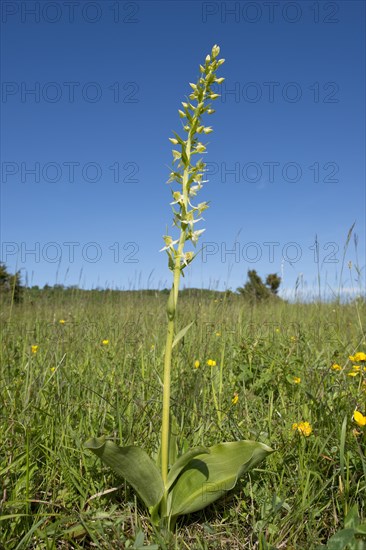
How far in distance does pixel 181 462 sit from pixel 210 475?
0.18m

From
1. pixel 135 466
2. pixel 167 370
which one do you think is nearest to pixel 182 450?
pixel 135 466

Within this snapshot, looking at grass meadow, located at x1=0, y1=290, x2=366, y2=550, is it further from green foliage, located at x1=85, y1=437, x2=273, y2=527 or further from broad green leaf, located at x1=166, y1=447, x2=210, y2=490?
broad green leaf, located at x1=166, y1=447, x2=210, y2=490

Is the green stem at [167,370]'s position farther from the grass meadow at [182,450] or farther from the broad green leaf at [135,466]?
the grass meadow at [182,450]

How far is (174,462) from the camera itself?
2.13 metres

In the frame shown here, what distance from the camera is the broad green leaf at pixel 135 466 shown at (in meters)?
1.83

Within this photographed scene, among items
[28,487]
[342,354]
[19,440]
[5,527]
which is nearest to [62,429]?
[19,440]

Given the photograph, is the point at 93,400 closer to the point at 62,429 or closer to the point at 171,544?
the point at 62,429

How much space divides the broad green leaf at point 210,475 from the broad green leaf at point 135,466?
11 cm

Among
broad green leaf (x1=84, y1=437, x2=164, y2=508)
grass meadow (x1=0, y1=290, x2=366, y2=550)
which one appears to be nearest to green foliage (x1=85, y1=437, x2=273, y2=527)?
broad green leaf (x1=84, y1=437, x2=164, y2=508)

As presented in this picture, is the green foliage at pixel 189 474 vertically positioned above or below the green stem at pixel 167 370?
below

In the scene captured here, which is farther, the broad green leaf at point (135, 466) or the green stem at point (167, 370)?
the green stem at point (167, 370)

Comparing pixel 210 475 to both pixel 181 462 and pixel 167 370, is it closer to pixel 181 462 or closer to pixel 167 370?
pixel 181 462

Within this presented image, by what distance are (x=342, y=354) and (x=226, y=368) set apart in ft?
3.03

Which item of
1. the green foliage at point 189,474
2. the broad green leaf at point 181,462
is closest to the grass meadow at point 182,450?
the green foliage at point 189,474
